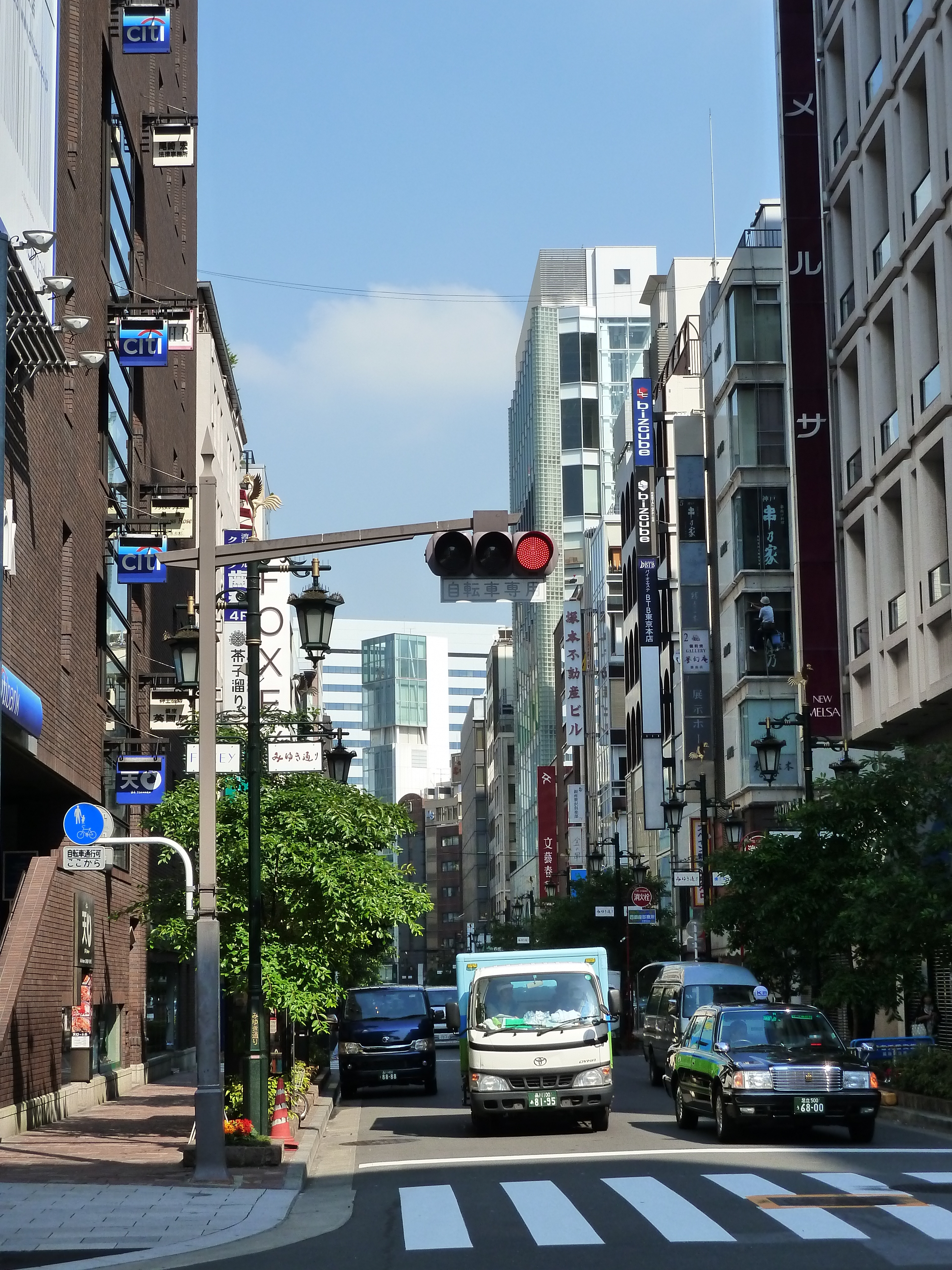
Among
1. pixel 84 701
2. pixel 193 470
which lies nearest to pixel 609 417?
pixel 193 470

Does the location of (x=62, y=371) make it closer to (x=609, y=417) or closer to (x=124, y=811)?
(x=124, y=811)

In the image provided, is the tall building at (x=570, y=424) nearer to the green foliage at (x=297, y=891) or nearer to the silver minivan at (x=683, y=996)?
the silver minivan at (x=683, y=996)

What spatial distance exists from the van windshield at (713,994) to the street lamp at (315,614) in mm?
15142

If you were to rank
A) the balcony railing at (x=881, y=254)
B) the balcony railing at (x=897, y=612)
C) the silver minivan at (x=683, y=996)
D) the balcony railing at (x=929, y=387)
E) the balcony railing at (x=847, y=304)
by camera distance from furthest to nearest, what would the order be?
the balcony railing at (x=847, y=304), the balcony railing at (x=881, y=254), the balcony railing at (x=897, y=612), the balcony railing at (x=929, y=387), the silver minivan at (x=683, y=996)

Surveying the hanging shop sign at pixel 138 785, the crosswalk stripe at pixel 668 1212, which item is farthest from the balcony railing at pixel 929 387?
the crosswalk stripe at pixel 668 1212

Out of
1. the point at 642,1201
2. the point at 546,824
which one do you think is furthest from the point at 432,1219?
the point at 546,824

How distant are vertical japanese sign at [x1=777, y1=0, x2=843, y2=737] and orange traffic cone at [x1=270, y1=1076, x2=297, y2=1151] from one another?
2136 centimetres

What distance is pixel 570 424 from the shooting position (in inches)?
5699

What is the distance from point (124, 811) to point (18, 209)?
52.4ft

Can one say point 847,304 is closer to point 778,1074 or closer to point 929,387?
point 929,387

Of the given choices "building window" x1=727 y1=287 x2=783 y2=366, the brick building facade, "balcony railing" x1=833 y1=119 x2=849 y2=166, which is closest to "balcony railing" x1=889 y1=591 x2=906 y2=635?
"balcony railing" x1=833 y1=119 x2=849 y2=166

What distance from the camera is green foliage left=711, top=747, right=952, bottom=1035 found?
1043 inches

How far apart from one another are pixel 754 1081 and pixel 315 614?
24.3 ft

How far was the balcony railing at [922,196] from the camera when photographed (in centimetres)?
Result: 3409
